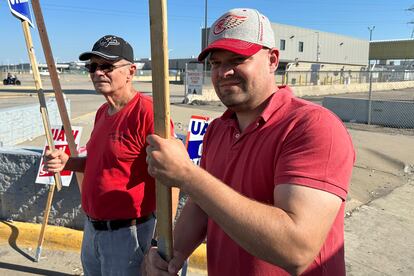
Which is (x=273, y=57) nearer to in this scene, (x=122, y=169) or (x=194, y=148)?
(x=122, y=169)

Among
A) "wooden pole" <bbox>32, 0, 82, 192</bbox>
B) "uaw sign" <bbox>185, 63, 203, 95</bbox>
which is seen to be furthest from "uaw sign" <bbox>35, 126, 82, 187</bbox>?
"uaw sign" <bbox>185, 63, 203, 95</bbox>

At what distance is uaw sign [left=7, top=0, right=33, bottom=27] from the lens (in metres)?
2.75

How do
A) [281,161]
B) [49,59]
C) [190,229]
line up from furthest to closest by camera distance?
1. [49,59]
2. [190,229]
3. [281,161]

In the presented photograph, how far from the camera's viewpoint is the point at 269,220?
121 centimetres

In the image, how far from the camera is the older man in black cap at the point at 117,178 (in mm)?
2619

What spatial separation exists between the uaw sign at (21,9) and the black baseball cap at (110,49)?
0.47m

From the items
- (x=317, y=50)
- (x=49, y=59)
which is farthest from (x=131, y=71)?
(x=317, y=50)

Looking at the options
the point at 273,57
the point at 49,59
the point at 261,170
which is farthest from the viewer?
the point at 49,59

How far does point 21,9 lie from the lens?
280 centimetres

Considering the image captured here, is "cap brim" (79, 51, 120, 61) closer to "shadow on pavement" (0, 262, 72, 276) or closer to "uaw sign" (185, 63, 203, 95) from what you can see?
"shadow on pavement" (0, 262, 72, 276)

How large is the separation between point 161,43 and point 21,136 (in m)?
9.37

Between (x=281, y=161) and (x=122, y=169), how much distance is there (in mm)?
1509

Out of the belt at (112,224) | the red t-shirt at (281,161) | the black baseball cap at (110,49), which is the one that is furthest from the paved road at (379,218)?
the red t-shirt at (281,161)

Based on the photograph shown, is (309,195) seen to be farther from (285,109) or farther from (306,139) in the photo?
(285,109)
